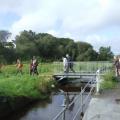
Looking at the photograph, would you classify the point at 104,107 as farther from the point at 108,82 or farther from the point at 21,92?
the point at 21,92

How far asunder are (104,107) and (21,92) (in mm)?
11121

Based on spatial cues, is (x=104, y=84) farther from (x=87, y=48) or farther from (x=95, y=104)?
(x=87, y=48)

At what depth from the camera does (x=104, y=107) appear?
16812mm

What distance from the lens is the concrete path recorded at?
15062mm

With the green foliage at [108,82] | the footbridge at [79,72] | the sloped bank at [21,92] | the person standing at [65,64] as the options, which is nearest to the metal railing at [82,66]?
the footbridge at [79,72]

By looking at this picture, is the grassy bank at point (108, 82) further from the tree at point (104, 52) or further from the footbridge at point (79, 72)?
the tree at point (104, 52)

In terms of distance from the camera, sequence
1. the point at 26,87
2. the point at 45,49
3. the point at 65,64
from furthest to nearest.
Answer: the point at 45,49, the point at 65,64, the point at 26,87

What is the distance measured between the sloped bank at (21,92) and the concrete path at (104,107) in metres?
5.56

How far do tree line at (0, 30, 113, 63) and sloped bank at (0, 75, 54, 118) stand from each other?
49436 millimetres

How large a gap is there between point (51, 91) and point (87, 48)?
75.8 metres

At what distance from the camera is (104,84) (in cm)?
2348

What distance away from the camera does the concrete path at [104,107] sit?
15062 mm

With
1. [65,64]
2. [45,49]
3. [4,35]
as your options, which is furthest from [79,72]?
[4,35]

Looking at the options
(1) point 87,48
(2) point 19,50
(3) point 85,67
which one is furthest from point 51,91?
(1) point 87,48
